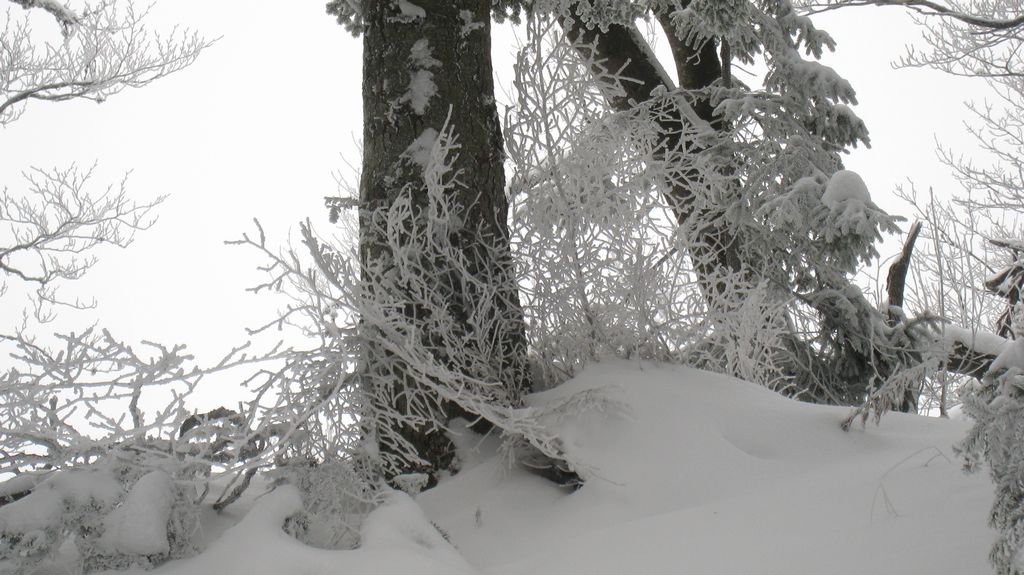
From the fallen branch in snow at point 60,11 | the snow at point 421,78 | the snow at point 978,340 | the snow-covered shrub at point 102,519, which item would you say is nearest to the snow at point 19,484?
the snow-covered shrub at point 102,519

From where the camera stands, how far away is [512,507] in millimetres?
2771

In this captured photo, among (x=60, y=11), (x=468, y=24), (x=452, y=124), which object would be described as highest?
(x=60, y=11)

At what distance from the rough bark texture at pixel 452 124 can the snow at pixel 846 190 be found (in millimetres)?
2815

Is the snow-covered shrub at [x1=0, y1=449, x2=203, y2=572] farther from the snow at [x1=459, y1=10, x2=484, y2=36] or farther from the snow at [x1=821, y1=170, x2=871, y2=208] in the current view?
the snow at [x1=821, y1=170, x2=871, y2=208]

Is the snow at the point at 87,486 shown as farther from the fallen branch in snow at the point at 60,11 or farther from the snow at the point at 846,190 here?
the fallen branch in snow at the point at 60,11

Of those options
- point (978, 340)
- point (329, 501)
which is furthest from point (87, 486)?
point (978, 340)

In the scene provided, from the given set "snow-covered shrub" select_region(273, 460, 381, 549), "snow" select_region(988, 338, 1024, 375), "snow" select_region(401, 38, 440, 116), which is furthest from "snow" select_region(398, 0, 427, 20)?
"snow" select_region(988, 338, 1024, 375)

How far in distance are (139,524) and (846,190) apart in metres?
4.64

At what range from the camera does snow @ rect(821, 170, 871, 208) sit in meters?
5.27

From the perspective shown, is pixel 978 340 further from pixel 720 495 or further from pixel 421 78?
pixel 421 78

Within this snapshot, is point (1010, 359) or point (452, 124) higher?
point (452, 124)

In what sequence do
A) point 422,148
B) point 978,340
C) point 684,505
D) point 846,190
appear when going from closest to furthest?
point 684,505 < point 422,148 < point 846,190 < point 978,340

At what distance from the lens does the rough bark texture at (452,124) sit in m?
3.19

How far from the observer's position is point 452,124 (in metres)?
3.35
